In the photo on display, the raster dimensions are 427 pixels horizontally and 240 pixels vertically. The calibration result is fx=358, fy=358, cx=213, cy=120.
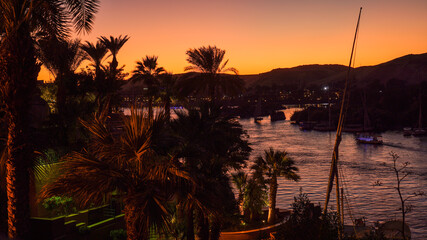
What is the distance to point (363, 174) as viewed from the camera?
69750 millimetres

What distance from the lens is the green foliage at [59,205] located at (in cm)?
1769

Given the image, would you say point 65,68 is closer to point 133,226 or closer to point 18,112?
point 18,112

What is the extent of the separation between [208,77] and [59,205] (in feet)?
59.2

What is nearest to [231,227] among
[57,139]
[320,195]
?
[57,139]

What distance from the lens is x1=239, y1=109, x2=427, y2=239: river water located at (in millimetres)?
48716

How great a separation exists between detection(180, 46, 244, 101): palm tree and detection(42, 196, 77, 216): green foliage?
1627 cm

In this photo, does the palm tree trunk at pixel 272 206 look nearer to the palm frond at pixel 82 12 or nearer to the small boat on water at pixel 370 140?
the palm frond at pixel 82 12

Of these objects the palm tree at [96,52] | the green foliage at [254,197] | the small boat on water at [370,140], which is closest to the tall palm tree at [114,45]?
the palm tree at [96,52]

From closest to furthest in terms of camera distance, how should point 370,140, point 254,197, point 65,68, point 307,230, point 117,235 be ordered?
point 307,230, point 117,235, point 254,197, point 65,68, point 370,140

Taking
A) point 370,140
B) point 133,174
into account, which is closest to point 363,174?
point 370,140

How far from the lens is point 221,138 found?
812 inches

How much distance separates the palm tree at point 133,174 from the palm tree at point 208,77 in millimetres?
22845

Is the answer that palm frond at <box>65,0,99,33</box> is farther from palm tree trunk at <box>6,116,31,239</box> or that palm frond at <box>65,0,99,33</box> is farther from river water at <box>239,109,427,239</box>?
river water at <box>239,109,427,239</box>

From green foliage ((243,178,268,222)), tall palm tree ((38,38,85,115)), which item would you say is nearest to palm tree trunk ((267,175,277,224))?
green foliage ((243,178,268,222))
